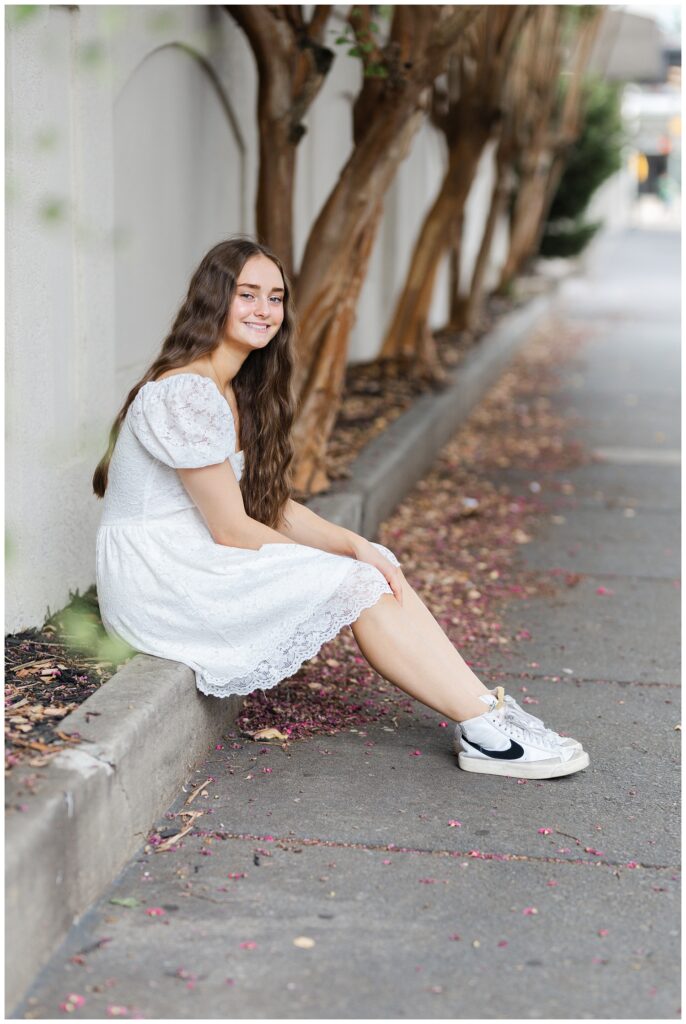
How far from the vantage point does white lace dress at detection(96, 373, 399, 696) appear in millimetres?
3895

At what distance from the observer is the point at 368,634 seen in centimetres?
398

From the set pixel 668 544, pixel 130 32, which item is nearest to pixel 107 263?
pixel 130 32

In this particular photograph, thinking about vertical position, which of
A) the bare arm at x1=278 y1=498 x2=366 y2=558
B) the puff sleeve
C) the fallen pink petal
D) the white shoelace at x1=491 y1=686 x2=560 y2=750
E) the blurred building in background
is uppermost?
the blurred building in background

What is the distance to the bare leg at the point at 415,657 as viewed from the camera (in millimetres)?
3979

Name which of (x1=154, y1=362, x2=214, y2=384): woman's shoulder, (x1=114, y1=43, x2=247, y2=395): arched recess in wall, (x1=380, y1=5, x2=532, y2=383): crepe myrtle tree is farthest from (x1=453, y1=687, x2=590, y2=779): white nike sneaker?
(x1=380, y1=5, x2=532, y2=383): crepe myrtle tree

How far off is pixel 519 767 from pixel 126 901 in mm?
1317

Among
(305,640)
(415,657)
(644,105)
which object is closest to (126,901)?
(305,640)

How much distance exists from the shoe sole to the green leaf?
1.19m

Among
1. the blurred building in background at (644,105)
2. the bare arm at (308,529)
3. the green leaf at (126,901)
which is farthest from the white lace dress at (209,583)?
the blurred building in background at (644,105)

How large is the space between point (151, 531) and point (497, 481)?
4697mm

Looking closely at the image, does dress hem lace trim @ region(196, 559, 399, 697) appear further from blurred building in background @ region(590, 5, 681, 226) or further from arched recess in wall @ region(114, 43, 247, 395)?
blurred building in background @ region(590, 5, 681, 226)

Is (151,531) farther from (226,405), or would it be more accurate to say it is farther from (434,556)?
(434,556)

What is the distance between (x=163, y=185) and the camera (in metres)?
6.25

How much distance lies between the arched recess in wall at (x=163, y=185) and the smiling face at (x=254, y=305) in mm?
1357
